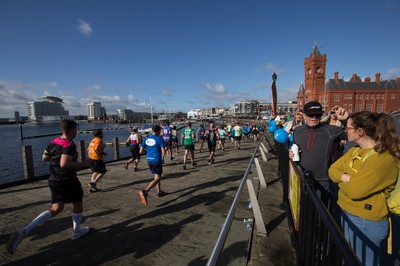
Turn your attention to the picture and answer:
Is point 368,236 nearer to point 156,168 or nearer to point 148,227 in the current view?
point 148,227

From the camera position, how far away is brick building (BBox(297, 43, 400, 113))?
81.4m

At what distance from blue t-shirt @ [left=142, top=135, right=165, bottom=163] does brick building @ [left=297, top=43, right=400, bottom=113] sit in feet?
296

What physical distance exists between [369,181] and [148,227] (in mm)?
3468

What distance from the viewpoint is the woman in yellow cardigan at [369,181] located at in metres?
1.72

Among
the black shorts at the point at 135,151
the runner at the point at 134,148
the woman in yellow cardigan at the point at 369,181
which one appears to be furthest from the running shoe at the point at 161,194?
the woman in yellow cardigan at the point at 369,181

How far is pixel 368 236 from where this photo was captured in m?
1.85


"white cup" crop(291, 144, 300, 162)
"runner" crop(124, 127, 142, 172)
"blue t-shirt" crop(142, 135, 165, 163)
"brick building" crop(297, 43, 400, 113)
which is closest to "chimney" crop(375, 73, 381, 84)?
"brick building" crop(297, 43, 400, 113)

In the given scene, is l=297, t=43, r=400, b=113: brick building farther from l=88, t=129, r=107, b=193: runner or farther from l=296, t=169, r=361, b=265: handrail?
l=296, t=169, r=361, b=265: handrail

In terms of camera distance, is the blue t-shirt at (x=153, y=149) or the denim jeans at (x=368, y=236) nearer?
the denim jeans at (x=368, y=236)

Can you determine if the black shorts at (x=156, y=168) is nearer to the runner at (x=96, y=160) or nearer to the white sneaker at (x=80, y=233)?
the runner at (x=96, y=160)

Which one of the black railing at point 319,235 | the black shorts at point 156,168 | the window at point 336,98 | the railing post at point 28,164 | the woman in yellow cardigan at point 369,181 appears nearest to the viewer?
the black railing at point 319,235

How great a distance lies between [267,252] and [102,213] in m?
3.44

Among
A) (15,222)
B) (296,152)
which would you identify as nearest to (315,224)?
(296,152)

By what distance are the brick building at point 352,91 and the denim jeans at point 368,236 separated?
91934 mm
